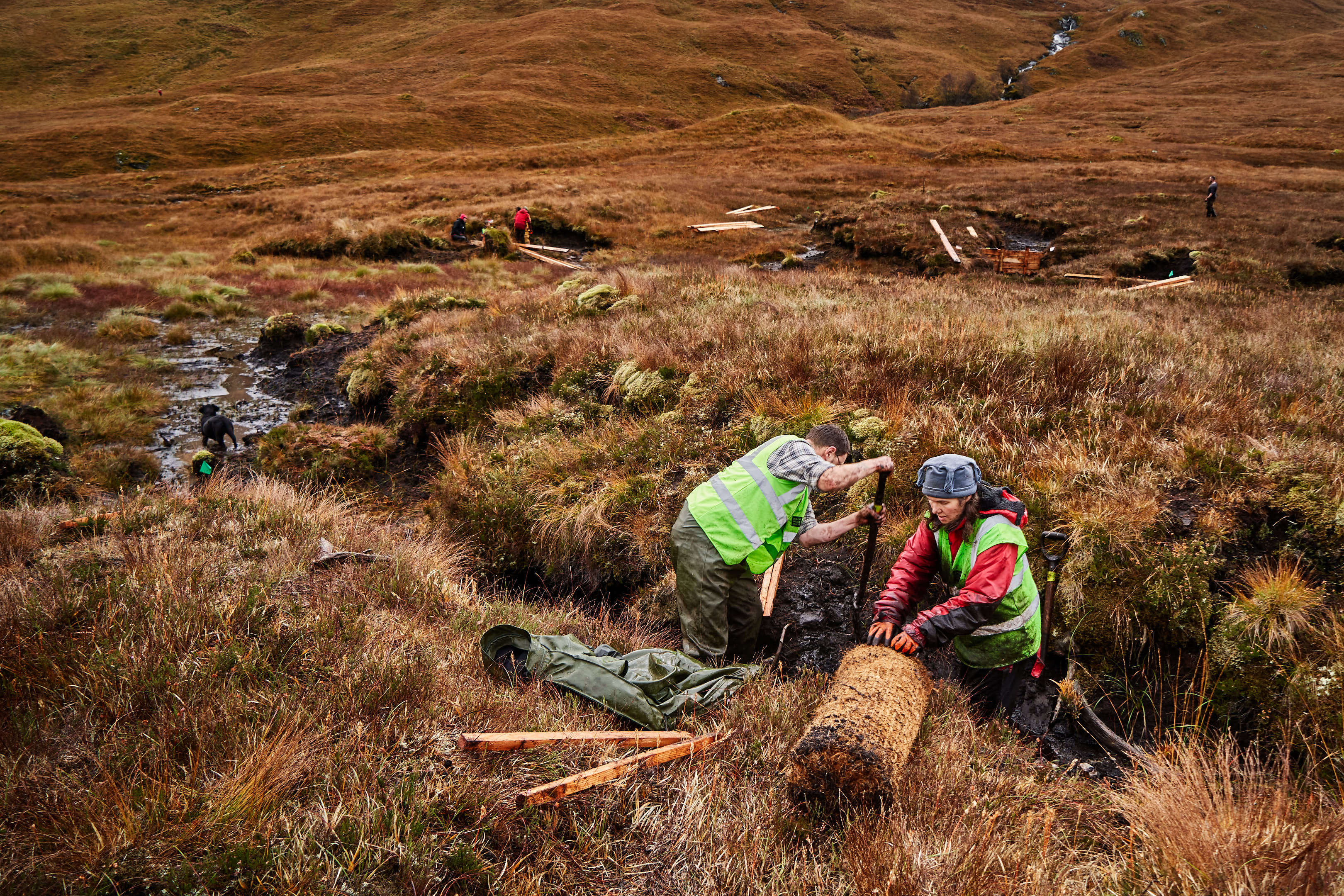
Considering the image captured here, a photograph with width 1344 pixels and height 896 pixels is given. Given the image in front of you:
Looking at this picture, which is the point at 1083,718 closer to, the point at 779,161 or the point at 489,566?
the point at 489,566

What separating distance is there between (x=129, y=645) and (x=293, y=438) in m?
6.92

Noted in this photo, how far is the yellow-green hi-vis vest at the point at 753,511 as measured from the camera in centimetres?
459

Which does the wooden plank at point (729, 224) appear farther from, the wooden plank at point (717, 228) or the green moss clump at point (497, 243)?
the green moss clump at point (497, 243)

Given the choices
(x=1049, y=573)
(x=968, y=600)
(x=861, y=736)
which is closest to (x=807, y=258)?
(x=1049, y=573)

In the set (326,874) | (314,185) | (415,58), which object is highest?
(415,58)

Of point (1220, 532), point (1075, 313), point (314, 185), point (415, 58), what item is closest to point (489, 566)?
point (1220, 532)

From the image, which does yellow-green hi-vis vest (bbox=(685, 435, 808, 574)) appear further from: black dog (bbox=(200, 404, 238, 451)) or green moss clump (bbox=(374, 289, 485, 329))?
green moss clump (bbox=(374, 289, 485, 329))

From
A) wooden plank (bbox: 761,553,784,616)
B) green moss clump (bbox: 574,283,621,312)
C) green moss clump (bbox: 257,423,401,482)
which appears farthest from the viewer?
green moss clump (bbox: 574,283,621,312)

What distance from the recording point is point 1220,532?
4.44 meters

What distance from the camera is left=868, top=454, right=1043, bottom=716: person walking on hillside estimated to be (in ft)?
11.7

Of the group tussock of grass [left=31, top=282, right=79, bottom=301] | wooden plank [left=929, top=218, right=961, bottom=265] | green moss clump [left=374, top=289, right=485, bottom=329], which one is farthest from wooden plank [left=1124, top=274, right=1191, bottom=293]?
tussock of grass [left=31, top=282, right=79, bottom=301]

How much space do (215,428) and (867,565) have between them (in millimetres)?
9710

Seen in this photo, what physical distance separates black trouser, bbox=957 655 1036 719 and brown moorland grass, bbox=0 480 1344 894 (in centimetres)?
58

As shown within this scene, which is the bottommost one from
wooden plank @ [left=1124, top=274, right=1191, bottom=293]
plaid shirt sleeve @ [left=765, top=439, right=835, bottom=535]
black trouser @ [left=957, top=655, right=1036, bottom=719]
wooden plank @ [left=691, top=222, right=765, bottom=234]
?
black trouser @ [left=957, top=655, right=1036, bottom=719]
